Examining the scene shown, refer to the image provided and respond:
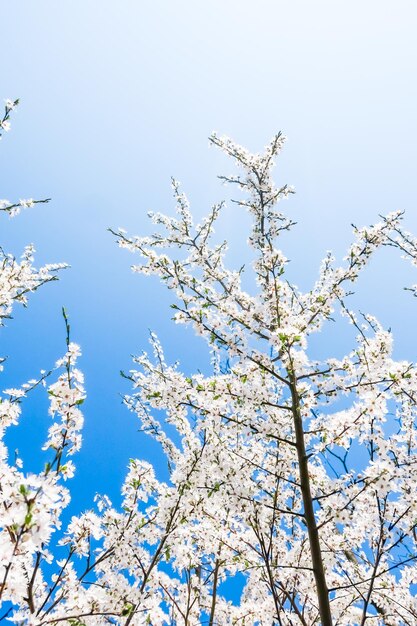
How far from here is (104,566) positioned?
→ 17.8 feet

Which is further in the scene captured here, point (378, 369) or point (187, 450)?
point (187, 450)

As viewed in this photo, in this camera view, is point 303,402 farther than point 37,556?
Yes

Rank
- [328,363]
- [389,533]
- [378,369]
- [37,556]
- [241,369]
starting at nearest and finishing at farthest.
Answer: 1. [37,556]
2. [389,533]
3. [378,369]
4. [328,363]
5. [241,369]

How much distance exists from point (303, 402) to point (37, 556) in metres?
3.63

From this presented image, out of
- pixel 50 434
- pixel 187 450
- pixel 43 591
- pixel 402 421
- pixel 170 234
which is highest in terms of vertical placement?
pixel 170 234

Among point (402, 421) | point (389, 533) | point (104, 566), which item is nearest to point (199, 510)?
point (104, 566)

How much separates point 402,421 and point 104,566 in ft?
18.5

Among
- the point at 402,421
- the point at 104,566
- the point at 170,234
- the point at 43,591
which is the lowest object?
the point at 43,591

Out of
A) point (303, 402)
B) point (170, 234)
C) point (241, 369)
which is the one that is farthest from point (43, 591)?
point (170, 234)

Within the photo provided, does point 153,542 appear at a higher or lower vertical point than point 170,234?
lower

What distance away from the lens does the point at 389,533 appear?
4266 mm

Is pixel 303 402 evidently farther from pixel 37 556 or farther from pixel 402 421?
pixel 37 556

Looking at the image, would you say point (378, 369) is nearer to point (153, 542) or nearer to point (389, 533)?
point (389, 533)

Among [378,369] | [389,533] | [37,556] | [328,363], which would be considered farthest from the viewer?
[328,363]
